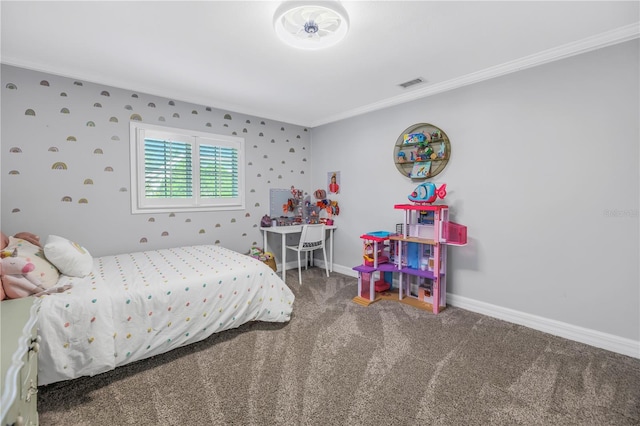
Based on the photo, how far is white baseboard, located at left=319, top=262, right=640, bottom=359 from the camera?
7.47ft

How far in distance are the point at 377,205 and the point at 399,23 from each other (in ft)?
7.35

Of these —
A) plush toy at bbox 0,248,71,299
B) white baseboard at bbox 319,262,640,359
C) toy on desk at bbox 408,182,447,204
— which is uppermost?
toy on desk at bbox 408,182,447,204

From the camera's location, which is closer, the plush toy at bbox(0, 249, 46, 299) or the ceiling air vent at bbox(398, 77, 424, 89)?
the plush toy at bbox(0, 249, 46, 299)

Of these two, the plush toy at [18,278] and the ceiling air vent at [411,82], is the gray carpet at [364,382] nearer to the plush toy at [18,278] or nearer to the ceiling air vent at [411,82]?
the plush toy at [18,278]

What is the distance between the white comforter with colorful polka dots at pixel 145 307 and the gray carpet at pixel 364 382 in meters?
0.16

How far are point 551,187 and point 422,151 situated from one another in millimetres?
1237

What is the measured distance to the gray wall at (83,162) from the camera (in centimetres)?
273

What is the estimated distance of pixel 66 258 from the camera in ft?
7.33

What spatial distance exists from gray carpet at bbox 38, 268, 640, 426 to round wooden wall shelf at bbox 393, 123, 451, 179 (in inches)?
63.9

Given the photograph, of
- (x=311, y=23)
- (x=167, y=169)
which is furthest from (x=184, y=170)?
(x=311, y=23)

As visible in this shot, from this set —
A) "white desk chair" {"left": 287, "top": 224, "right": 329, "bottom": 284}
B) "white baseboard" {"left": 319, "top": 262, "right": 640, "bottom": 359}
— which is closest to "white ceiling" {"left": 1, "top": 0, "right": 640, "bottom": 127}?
"white desk chair" {"left": 287, "top": 224, "right": 329, "bottom": 284}

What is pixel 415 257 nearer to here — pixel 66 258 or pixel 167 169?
pixel 167 169

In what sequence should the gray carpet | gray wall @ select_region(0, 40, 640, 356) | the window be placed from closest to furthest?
the gray carpet
gray wall @ select_region(0, 40, 640, 356)
the window

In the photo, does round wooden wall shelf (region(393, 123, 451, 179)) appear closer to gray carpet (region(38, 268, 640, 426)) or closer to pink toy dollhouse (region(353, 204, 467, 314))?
pink toy dollhouse (region(353, 204, 467, 314))
